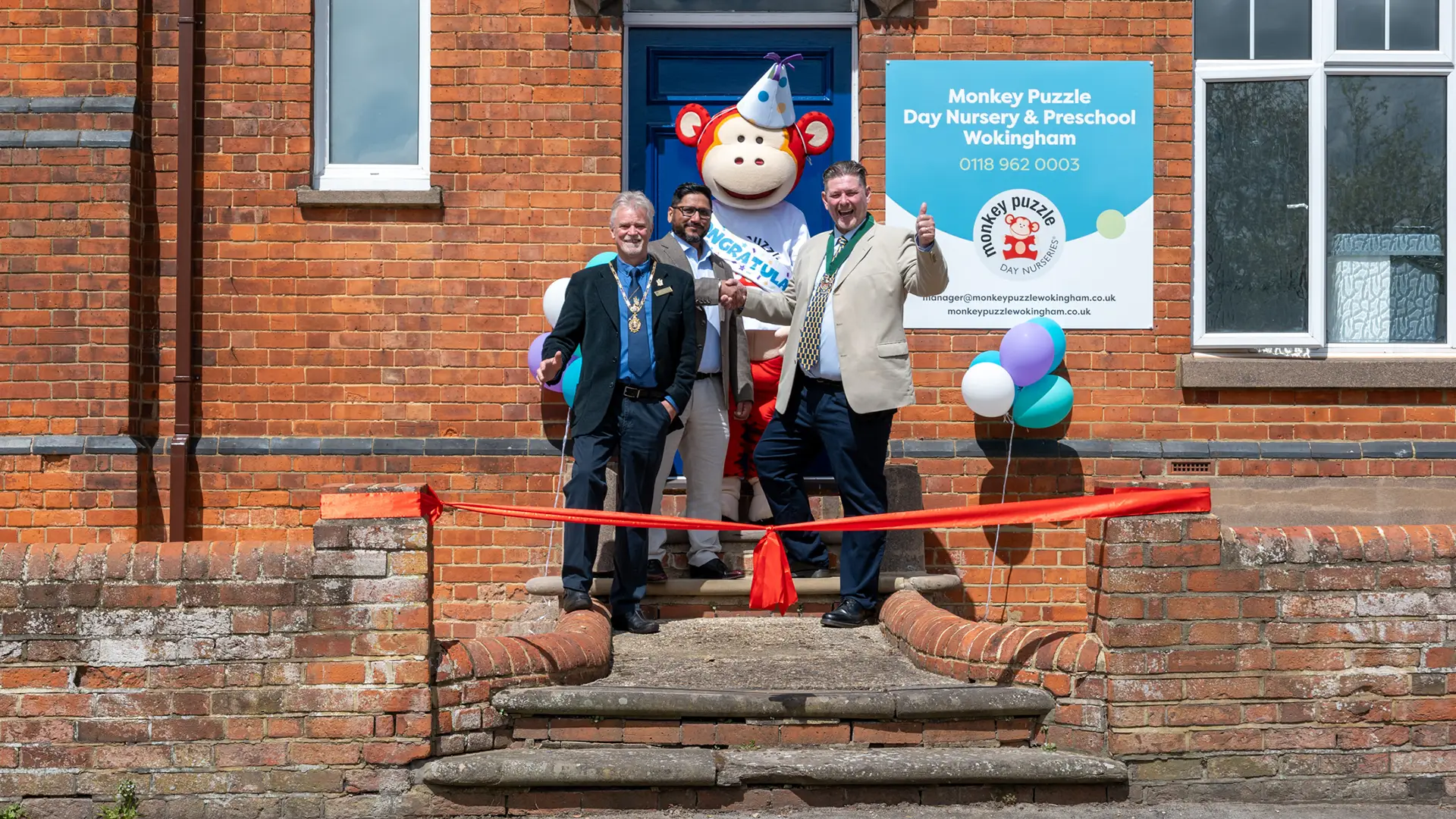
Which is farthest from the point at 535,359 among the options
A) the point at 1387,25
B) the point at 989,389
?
the point at 1387,25

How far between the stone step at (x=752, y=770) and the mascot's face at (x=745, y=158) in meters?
3.27

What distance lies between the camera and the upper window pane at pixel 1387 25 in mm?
7910

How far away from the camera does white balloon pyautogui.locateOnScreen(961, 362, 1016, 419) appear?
718cm

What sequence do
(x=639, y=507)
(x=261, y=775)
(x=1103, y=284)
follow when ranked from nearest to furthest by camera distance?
(x=261, y=775) → (x=639, y=507) → (x=1103, y=284)

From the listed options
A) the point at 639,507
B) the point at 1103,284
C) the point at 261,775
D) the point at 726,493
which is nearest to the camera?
the point at 261,775

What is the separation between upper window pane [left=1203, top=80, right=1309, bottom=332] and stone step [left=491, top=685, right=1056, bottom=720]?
11.1 ft

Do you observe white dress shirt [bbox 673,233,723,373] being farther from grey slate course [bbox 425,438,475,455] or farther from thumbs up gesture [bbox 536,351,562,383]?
grey slate course [bbox 425,438,475,455]

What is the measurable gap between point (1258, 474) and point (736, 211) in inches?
124

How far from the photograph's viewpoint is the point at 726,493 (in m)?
7.26

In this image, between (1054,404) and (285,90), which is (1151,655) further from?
(285,90)

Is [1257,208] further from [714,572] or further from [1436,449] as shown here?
[714,572]

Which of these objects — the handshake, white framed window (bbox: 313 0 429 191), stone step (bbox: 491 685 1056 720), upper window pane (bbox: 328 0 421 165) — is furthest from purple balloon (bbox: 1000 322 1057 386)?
upper window pane (bbox: 328 0 421 165)

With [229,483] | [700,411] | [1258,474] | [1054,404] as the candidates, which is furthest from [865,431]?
[229,483]

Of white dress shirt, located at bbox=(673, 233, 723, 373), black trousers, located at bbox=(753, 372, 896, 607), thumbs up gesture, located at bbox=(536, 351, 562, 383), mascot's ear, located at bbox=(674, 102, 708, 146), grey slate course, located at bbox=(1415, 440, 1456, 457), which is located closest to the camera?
thumbs up gesture, located at bbox=(536, 351, 562, 383)
